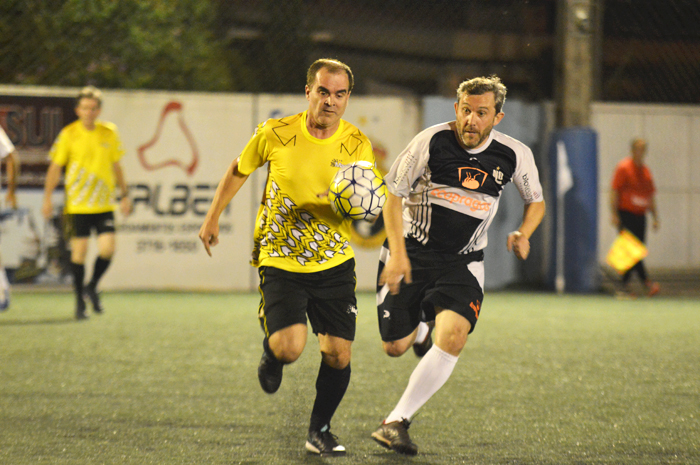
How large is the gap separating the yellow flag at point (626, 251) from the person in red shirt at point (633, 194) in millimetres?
144

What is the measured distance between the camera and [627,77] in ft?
52.0

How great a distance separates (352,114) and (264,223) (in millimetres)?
7396

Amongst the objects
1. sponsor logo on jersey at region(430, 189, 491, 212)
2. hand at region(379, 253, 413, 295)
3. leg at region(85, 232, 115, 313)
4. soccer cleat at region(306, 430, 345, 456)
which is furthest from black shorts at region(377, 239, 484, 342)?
leg at region(85, 232, 115, 313)

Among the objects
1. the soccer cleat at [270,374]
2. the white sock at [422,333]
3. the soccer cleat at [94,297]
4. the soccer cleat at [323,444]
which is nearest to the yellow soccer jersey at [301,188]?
the soccer cleat at [270,374]

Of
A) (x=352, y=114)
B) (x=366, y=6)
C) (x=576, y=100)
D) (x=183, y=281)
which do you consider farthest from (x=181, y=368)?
(x=366, y=6)

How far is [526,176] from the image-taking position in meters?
4.26

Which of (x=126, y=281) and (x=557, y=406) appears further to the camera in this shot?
(x=126, y=281)

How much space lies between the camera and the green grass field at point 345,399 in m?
3.85

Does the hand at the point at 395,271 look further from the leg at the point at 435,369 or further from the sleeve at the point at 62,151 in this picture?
the sleeve at the point at 62,151

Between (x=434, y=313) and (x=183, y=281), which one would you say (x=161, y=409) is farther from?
(x=183, y=281)

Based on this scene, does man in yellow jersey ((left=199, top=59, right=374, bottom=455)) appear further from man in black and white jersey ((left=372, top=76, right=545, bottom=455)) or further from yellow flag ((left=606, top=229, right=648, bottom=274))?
yellow flag ((left=606, top=229, right=648, bottom=274))

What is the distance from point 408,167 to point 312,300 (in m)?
0.83

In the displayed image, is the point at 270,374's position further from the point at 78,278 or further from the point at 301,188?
the point at 78,278

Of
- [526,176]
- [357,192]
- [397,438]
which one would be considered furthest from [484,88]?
A: [397,438]
